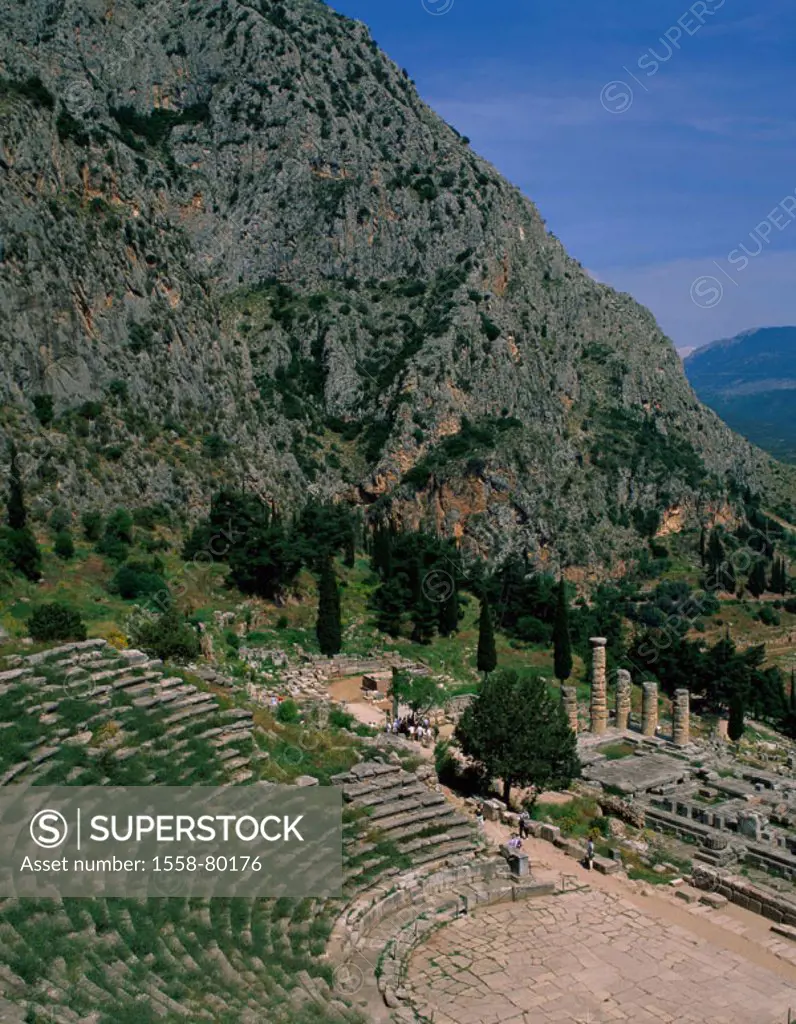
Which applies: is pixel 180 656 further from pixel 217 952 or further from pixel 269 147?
pixel 269 147

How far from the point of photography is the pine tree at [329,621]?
1753 inches

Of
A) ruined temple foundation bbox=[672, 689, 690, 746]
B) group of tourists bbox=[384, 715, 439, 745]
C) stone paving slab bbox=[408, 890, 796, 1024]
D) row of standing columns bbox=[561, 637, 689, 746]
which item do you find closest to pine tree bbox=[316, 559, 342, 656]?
group of tourists bbox=[384, 715, 439, 745]

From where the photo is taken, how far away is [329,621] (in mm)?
44500

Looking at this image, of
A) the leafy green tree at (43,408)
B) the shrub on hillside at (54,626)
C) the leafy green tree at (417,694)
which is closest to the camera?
the shrub on hillside at (54,626)

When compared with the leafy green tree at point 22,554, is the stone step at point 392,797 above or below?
below

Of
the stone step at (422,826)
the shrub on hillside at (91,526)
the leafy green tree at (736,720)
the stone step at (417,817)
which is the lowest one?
the leafy green tree at (736,720)

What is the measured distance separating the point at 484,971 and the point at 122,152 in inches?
2957

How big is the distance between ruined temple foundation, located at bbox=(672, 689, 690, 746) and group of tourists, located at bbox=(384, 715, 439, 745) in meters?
12.1

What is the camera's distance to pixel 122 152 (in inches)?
3029

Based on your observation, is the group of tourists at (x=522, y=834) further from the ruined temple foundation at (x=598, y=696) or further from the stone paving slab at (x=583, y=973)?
the ruined temple foundation at (x=598, y=696)

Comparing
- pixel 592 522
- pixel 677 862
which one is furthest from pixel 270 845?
pixel 592 522

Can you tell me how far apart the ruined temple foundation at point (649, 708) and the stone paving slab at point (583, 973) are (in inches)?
838

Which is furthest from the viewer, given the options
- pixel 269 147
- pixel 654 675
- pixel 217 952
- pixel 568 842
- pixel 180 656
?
pixel 269 147

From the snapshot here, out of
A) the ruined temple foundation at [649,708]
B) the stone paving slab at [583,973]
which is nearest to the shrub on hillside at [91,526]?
the ruined temple foundation at [649,708]
